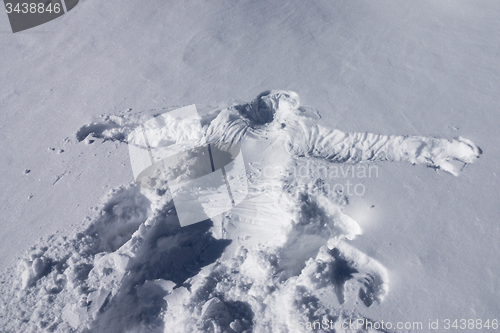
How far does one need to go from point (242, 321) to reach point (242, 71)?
5.91 feet

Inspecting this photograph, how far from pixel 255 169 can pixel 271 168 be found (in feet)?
0.35

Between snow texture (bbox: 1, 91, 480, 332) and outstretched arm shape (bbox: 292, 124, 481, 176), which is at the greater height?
outstretched arm shape (bbox: 292, 124, 481, 176)

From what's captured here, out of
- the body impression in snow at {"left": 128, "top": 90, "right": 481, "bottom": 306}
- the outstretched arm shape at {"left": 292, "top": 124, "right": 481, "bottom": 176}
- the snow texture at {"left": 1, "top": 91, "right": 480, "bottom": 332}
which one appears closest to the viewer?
the snow texture at {"left": 1, "top": 91, "right": 480, "bottom": 332}

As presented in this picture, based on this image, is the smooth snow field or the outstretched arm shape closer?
the smooth snow field

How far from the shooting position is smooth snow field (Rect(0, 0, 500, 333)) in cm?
180

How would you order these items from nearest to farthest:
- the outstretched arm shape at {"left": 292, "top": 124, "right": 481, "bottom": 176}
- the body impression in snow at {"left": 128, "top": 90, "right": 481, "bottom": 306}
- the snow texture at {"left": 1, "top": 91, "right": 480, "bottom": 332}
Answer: the snow texture at {"left": 1, "top": 91, "right": 480, "bottom": 332}
the body impression in snow at {"left": 128, "top": 90, "right": 481, "bottom": 306}
the outstretched arm shape at {"left": 292, "top": 124, "right": 481, "bottom": 176}

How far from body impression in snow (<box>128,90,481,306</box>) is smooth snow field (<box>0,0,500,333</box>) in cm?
1

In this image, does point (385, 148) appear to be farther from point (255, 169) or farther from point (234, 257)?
point (234, 257)

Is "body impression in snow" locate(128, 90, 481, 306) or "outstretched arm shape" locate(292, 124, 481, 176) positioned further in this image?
"outstretched arm shape" locate(292, 124, 481, 176)

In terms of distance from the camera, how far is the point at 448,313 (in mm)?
1683

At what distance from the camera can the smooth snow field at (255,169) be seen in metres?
1.80

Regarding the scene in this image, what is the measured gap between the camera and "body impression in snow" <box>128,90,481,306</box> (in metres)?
1.98

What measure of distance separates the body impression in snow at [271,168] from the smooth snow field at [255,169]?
1 cm

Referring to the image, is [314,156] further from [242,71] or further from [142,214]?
[142,214]
